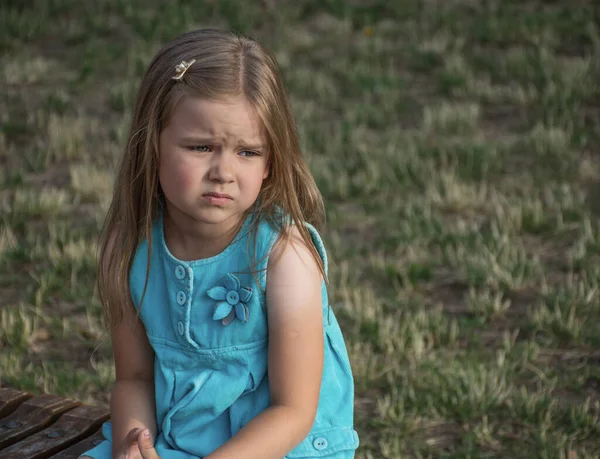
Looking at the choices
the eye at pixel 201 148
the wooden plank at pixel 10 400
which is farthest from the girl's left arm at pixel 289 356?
the wooden plank at pixel 10 400

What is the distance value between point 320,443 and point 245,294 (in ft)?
1.67

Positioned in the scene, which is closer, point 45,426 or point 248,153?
point 248,153

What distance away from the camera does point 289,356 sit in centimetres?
297

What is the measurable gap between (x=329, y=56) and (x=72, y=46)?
251cm

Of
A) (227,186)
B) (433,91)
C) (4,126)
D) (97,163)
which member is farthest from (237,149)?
(433,91)

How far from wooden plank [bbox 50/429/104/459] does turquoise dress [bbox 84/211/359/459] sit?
46cm

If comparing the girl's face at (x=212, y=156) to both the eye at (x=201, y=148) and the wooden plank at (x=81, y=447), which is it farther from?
the wooden plank at (x=81, y=447)

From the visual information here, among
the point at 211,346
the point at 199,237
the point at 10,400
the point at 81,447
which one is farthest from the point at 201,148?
the point at 10,400

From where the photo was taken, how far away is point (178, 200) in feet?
9.70

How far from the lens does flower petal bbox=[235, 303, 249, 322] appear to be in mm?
3029

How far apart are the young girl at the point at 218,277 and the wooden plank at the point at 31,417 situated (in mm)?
476

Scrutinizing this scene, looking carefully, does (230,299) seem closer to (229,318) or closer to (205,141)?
(229,318)

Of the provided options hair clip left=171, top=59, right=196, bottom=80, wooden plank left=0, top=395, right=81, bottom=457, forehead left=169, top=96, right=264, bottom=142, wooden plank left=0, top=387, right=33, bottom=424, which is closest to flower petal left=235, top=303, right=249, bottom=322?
forehead left=169, top=96, right=264, bottom=142

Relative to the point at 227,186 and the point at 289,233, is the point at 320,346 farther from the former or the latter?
the point at 227,186
